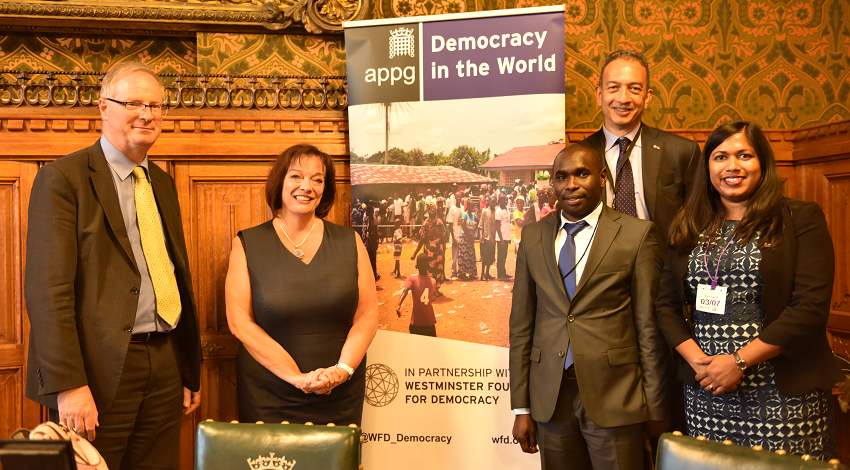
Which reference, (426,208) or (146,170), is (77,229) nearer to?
(146,170)

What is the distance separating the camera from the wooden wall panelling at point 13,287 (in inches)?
109

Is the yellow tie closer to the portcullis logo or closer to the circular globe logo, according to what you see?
the circular globe logo

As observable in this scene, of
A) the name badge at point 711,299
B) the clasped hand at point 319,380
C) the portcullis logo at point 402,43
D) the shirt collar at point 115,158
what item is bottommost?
the clasped hand at point 319,380

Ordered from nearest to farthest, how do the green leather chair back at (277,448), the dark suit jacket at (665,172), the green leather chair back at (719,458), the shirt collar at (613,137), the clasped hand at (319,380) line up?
the green leather chair back at (719,458)
the green leather chair back at (277,448)
the clasped hand at (319,380)
the dark suit jacket at (665,172)
the shirt collar at (613,137)

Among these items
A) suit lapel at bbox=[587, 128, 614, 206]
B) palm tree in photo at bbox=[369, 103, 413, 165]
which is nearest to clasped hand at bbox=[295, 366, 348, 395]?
palm tree in photo at bbox=[369, 103, 413, 165]

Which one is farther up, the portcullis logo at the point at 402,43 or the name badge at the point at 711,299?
the portcullis logo at the point at 402,43

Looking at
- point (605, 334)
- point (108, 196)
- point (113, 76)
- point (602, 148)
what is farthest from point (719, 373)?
point (113, 76)

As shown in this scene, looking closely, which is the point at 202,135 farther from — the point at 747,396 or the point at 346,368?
the point at 747,396

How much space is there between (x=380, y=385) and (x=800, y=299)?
1796mm

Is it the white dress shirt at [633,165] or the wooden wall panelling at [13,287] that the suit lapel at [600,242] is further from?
the wooden wall panelling at [13,287]

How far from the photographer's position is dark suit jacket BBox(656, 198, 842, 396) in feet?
6.02

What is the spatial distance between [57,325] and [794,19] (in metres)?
4.14

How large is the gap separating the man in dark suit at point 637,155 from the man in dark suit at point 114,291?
172cm

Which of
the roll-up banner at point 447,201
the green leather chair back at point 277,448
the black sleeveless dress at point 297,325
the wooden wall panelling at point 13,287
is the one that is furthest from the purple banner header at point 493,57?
the wooden wall panelling at point 13,287
